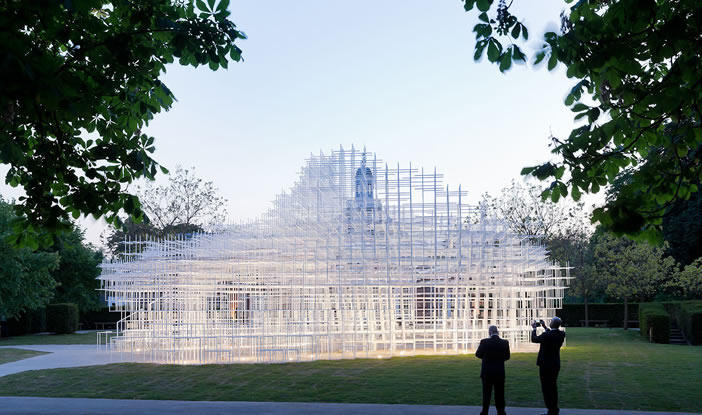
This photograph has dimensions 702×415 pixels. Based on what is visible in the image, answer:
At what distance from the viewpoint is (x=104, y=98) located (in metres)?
8.29

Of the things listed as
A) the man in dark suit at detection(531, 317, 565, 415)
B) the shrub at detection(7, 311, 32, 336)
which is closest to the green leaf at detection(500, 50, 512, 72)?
the man in dark suit at detection(531, 317, 565, 415)

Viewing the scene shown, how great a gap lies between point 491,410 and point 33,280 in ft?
92.4

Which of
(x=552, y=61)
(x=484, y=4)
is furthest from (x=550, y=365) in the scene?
(x=484, y=4)

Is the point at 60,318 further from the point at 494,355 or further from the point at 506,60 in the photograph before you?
the point at 506,60

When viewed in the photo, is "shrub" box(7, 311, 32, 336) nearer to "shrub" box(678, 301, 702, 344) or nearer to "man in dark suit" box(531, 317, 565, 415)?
"shrub" box(678, 301, 702, 344)

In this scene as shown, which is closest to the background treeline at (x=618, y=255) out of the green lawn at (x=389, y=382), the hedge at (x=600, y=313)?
the hedge at (x=600, y=313)

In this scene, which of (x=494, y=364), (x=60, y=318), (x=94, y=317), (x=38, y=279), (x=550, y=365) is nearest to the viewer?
(x=494, y=364)

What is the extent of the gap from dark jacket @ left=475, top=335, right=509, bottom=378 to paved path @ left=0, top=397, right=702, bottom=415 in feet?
4.27

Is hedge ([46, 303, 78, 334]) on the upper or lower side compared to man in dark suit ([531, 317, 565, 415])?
lower

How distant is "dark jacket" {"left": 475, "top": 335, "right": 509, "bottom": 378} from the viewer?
10.2m

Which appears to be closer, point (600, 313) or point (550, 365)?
point (550, 365)

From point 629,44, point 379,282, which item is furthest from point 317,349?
point 629,44

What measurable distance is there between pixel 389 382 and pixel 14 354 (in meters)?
14.9

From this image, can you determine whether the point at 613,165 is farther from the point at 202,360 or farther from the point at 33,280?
the point at 33,280
